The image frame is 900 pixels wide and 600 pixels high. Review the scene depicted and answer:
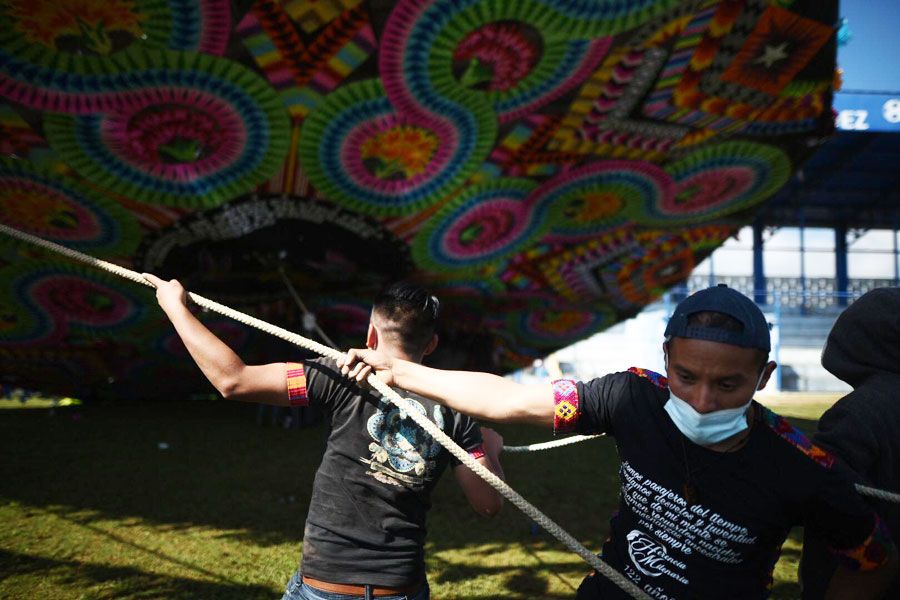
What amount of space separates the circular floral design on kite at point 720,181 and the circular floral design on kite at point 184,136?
397 centimetres

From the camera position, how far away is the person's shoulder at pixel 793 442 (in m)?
1.72

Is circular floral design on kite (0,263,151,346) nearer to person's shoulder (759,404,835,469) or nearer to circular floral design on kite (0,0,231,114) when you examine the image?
circular floral design on kite (0,0,231,114)

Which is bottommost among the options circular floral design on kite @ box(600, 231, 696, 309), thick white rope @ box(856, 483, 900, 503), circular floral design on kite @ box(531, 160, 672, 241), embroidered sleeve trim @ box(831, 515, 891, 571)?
embroidered sleeve trim @ box(831, 515, 891, 571)

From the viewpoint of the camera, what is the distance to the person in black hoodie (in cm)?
194

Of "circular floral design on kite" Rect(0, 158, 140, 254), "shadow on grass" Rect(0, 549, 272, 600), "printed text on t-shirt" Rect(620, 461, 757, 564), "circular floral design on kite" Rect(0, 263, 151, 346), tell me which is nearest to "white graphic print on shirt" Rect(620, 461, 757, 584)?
"printed text on t-shirt" Rect(620, 461, 757, 564)

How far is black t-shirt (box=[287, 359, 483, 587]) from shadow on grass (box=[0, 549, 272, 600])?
6.64 ft

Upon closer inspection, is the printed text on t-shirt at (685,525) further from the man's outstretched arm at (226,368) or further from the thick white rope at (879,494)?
the man's outstretched arm at (226,368)

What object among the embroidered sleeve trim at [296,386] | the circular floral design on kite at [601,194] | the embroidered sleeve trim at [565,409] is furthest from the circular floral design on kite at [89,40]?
the circular floral design on kite at [601,194]

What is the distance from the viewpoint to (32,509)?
5078 millimetres

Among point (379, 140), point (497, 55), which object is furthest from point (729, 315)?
point (379, 140)

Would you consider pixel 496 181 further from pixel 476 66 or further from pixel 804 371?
pixel 804 371

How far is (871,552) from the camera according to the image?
5.52 feet

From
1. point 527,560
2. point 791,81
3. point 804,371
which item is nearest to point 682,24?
point 791,81

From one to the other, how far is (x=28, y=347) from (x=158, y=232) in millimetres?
4310
